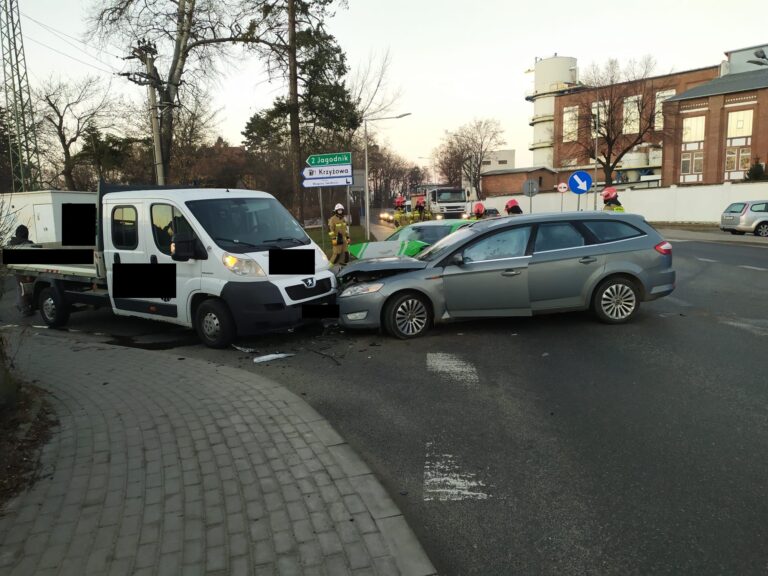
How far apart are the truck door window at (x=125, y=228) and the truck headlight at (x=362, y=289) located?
10.4 feet

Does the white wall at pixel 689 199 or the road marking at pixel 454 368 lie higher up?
the white wall at pixel 689 199

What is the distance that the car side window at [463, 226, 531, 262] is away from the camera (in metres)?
8.01

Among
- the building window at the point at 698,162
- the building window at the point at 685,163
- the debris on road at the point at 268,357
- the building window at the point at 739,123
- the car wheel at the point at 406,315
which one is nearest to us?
the debris on road at the point at 268,357

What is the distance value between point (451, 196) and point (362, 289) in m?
32.0

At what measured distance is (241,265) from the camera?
7500 mm

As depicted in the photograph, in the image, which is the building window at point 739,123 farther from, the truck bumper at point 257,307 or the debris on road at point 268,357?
the debris on road at point 268,357

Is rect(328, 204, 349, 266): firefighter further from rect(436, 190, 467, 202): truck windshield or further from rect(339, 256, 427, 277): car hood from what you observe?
rect(436, 190, 467, 202): truck windshield

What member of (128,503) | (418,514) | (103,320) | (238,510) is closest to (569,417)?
(418,514)

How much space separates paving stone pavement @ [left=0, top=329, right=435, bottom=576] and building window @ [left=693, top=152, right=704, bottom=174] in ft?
203

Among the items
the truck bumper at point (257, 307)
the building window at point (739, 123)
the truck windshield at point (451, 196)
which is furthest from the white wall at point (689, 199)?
the truck bumper at point (257, 307)

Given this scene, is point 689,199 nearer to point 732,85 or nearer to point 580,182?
point 732,85

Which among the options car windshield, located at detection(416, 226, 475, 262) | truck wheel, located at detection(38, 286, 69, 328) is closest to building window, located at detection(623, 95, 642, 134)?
car windshield, located at detection(416, 226, 475, 262)

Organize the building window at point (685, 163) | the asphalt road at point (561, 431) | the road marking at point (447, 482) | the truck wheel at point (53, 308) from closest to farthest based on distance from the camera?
the asphalt road at point (561, 431) → the road marking at point (447, 482) → the truck wheel at point (53, 308) → the building window at point (685, 163)

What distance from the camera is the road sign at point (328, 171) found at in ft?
59.1
